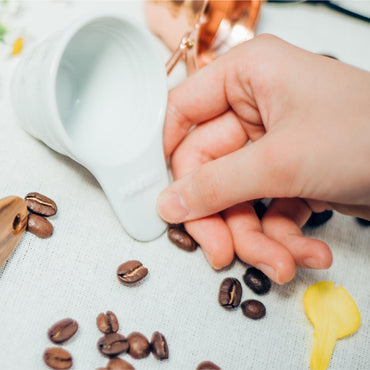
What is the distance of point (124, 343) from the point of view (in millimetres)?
681

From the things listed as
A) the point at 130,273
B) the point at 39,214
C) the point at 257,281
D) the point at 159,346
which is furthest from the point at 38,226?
the point at 257,281

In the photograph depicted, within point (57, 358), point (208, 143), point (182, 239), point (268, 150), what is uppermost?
point (268, 150)

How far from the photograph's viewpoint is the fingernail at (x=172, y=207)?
0.73 metres

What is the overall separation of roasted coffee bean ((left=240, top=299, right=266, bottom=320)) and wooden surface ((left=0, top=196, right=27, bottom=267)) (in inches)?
15.1

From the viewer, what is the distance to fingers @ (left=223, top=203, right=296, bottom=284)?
682mm

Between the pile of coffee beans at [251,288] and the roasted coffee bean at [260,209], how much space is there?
0.36ft

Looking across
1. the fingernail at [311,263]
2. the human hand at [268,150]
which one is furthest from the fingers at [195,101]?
the fingernail at [311,263]

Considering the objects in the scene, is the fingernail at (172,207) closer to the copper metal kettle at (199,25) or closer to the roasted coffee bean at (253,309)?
the roasted coffee bean at (253,309)

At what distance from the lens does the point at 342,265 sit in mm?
825

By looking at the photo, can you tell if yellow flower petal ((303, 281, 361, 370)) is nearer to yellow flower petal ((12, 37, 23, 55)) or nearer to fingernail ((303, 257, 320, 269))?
Answer: fingernail ((303, 257, 320, 269))

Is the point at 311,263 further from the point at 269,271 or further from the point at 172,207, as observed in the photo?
the point at 172,207

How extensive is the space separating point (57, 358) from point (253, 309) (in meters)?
0.31

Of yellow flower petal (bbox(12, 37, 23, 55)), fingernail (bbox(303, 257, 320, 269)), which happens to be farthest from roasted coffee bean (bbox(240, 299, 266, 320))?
yellow flower petal (bbox(12, 37, 23, 55))

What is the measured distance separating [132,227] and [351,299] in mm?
402
